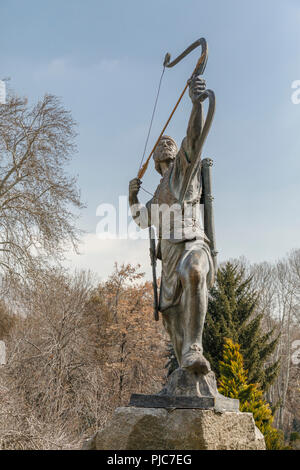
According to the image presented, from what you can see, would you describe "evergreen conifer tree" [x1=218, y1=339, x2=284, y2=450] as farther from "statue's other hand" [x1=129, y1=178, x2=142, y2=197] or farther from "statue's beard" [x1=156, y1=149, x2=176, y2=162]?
"statue's beard" [x1=156, y1=149, x2=176, y2=162]

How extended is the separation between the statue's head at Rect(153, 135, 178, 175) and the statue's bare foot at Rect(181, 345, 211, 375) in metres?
2.05

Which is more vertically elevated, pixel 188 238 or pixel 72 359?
pixel 188 238

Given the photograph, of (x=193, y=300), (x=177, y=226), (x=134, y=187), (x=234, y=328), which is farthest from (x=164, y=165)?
(x=234, y=328)

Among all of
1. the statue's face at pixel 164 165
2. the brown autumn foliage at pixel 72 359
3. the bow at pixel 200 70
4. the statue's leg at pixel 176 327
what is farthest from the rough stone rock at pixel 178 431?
the brown autumn foliage at pixel 72 359

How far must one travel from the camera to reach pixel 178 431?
3.24m

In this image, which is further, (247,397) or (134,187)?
(247,397)

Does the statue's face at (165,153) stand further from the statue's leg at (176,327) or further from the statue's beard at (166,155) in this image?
the statue's leg at (176,327)

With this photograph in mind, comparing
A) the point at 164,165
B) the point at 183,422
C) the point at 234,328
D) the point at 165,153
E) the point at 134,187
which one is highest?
the point at 165,153

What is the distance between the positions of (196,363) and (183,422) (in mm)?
450

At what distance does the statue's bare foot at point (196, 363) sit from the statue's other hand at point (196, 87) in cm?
212

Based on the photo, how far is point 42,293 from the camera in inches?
513

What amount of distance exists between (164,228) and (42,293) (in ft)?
30.6

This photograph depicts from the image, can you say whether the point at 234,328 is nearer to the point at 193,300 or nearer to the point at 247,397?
the point at 247,397
